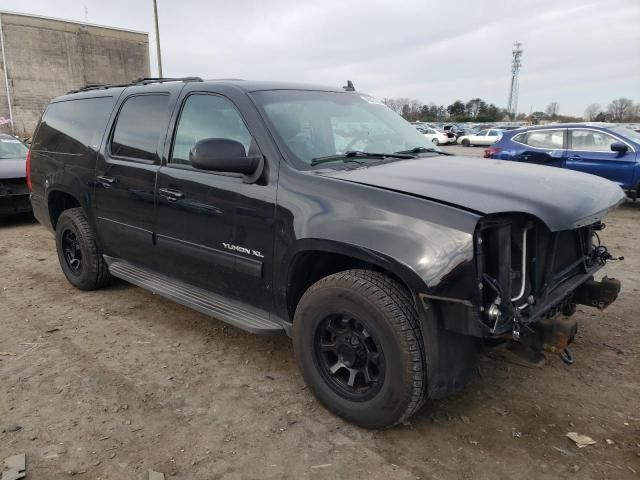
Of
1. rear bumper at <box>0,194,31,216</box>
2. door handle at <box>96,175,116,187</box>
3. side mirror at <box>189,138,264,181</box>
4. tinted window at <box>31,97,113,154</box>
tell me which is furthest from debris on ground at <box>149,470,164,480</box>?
rear bumper at <box>0,194,31,216</box>

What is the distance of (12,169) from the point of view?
7898 millimetres

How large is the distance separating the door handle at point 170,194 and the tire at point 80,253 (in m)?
1.46

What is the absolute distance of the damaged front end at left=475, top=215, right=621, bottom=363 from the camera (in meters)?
2.28

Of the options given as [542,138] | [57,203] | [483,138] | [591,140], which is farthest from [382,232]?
[483,138]

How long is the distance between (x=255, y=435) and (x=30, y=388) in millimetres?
1598

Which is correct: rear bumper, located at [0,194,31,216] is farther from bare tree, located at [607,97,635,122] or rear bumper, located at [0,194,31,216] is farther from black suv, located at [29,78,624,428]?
bare tree, located at [607,97,635,122]

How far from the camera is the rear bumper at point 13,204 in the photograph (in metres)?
7.82

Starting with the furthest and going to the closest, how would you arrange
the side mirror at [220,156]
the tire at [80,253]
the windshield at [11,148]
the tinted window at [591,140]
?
the tinted window at [591,140], the windshield at [11,148], the tire at [80,253], the side mirror at [220,156]

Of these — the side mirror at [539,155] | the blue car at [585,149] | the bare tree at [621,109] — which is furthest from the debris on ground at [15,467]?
the bare tree at [621,109]

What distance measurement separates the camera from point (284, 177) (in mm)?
2914

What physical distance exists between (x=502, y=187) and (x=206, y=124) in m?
2.04

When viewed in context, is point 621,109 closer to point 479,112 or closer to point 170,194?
point 479,112

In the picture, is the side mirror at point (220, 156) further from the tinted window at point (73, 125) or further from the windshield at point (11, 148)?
the windshield at point (11, 148)

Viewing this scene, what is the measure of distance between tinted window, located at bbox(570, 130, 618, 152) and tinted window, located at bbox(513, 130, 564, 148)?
0.81 ft
